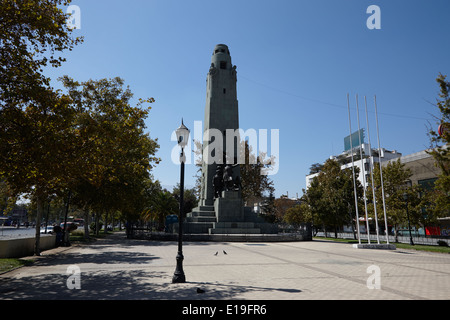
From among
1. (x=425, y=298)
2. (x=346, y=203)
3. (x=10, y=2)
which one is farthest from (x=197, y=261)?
(x=346, y=203)

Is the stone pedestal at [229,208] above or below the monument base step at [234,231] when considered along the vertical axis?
above

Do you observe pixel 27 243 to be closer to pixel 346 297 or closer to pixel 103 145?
pixel 103 145

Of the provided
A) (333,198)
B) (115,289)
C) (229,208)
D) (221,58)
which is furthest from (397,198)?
(115,289)

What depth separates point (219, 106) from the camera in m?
35.2

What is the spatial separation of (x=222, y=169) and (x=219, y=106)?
8.33 m

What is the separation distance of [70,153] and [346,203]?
34.5 m

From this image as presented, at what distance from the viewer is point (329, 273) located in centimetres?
1002

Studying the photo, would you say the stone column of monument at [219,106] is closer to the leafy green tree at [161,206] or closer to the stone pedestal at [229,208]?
the stone pedestal at [229,208]

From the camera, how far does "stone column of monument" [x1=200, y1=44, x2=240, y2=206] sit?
3356 centimetres

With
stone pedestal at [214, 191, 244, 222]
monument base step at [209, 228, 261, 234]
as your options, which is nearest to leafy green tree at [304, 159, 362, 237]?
monument base step at [209, 228, 261, 234]

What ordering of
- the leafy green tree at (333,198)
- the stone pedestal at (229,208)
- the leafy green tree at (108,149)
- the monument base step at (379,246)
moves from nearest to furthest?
the leafy green tree at (108,149)
the monument base step at (379,246)
the stone pedestal at (229,208)
the leafy green tree at (333,198)

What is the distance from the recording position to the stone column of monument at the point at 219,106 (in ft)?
110

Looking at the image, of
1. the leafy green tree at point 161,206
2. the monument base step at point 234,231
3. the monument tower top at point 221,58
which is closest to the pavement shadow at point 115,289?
the monument base step at point 234,231

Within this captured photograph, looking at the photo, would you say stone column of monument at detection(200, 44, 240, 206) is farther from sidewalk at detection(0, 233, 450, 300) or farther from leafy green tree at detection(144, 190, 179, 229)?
sidewalk at detection(0, 233, 450, 300)
